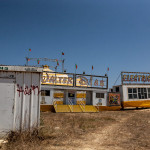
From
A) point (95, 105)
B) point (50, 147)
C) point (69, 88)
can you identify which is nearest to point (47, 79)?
point (69, 88)

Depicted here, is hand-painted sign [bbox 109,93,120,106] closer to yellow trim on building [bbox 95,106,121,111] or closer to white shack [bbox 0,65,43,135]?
yellow trim on building [bbox 95,106,121,111]

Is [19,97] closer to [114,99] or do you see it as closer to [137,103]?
[114,99]

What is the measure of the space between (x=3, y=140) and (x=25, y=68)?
3392 mm

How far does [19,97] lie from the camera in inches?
332

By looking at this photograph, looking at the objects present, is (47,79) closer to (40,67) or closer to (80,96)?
(80,96)

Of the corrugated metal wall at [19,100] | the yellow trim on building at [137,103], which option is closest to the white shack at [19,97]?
the corrugated metal wall at [19,100]

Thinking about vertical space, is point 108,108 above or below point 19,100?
below

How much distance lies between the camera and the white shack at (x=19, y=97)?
8.19 m

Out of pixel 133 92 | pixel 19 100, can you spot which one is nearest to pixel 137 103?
pixel 133 92

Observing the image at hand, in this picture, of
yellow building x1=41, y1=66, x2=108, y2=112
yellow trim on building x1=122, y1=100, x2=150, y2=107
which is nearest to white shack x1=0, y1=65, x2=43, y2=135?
yellow building x1=41, y1=66, x2=108, y2=112

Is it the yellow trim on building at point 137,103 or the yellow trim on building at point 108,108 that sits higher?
the yellow trim on building at point 137,103

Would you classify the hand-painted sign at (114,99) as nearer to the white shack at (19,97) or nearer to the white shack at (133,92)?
the white shack at (133,92)

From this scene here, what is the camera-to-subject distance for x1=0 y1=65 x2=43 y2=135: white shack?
8.19m

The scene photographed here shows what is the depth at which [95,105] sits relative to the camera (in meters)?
25.5
